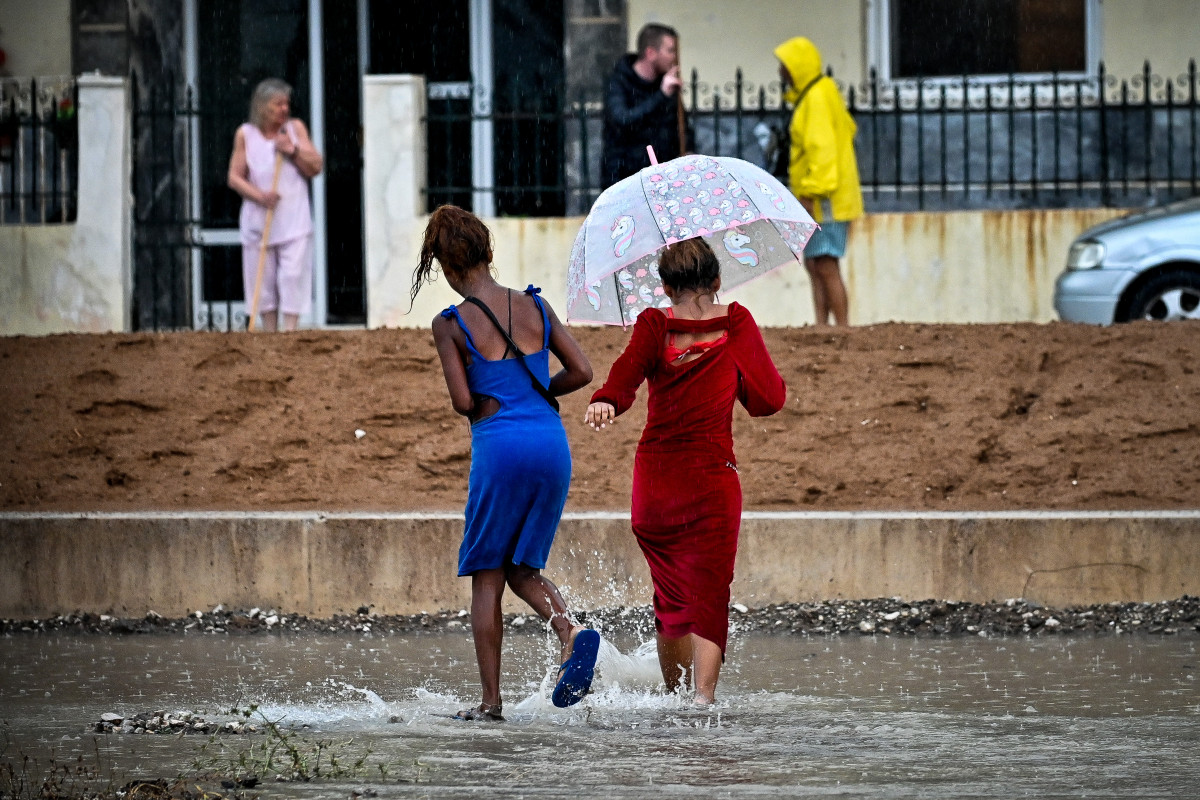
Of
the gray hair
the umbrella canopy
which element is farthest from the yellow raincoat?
the umbrella canopy

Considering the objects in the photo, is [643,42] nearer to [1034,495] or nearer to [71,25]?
[1034,495]

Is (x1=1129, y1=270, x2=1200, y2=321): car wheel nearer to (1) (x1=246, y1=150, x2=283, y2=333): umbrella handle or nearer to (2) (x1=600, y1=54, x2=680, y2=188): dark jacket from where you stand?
(2) (x1=600, y1=54, x2=680, y2=188): dark jacket

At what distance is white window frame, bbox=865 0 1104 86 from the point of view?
15953 mm

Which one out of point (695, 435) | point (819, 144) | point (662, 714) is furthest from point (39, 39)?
point (662, 714)

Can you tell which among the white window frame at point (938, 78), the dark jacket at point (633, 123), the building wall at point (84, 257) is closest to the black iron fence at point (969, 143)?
the white window frame at point (938, 78)

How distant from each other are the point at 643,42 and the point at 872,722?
7665 millimetres

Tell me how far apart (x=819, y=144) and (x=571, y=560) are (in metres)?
5.00

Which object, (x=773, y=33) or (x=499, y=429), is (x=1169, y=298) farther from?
(x=499, y=429)

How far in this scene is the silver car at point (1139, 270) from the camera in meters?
12.8

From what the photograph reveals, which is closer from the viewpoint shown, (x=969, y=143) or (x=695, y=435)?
(x=695, y=435)

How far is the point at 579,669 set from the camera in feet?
19.3

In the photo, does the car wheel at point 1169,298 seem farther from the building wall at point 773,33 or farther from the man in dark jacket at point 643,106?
the building wall at point 773,33

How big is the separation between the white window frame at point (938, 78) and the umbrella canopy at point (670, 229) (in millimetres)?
9538

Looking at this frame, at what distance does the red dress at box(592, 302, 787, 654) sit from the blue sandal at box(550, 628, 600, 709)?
1.07 ft
